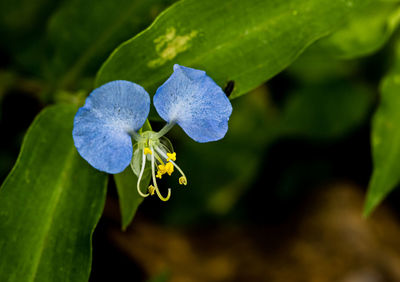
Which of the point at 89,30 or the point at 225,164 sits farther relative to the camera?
the point at 225,164

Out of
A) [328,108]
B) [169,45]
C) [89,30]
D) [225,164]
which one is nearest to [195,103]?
[169,45]

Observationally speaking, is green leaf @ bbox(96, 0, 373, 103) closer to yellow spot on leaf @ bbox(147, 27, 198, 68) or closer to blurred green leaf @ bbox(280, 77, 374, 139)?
yellow spot on leaf @ bbox(147, 27, 198, 68)

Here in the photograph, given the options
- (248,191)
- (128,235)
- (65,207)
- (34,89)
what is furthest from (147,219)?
(65,207)

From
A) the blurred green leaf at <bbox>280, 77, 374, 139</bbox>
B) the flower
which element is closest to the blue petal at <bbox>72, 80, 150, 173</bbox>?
the flower

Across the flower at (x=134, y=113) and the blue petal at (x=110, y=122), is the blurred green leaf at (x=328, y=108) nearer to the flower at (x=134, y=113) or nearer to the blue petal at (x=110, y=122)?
the flower at (x=134, y=113)

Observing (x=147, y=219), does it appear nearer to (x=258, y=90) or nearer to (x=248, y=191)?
(x=248, y=191)

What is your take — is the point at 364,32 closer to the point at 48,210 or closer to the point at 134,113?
the point at 134,113
